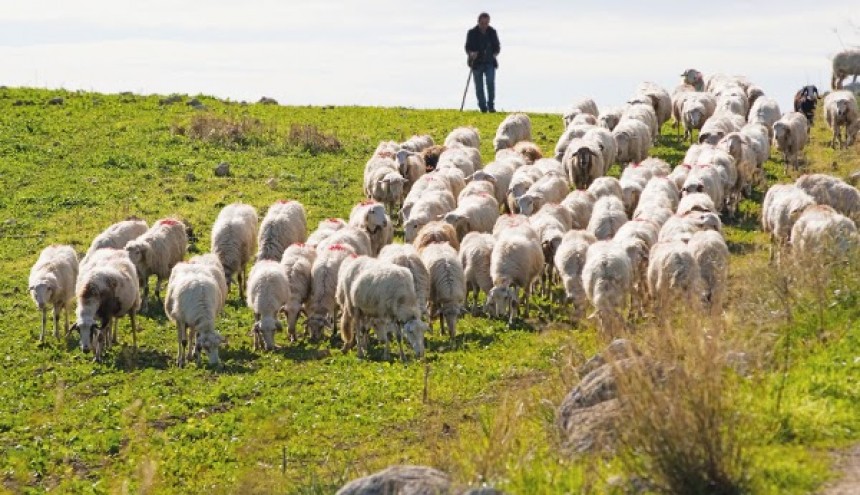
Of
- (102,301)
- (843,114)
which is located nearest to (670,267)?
(102,301)

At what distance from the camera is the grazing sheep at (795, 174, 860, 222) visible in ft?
67.4

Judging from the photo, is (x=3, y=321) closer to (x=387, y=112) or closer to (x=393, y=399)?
(x=393, y=399)

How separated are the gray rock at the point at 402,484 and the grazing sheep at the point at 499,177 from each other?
53.3ft

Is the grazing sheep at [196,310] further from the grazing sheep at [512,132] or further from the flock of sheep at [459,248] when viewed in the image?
the grazing sheep at [512,132]

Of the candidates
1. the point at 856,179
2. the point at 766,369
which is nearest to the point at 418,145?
the point at 856,179

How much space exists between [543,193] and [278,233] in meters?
5.42

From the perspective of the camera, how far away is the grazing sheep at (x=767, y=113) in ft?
100

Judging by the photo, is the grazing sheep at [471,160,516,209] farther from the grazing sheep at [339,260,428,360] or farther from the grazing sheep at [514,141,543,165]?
the grazing sheep at [339,260,428,360]

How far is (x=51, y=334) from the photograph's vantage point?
1912 cm

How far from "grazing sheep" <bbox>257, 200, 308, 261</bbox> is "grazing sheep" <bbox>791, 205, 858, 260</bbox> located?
863 centimetres

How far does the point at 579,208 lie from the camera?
21.9m

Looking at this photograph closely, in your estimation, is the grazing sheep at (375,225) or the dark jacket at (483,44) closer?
the grazing sheep at (375,225)

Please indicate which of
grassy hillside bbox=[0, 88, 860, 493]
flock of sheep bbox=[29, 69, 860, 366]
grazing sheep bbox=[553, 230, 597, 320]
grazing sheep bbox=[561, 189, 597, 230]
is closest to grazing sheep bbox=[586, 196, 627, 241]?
flock of sheep bbox=[29, 69, 860, 366]

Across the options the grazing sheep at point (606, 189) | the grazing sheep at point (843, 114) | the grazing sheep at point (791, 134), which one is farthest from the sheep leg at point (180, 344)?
the grazing sheep at point (843, 114)
